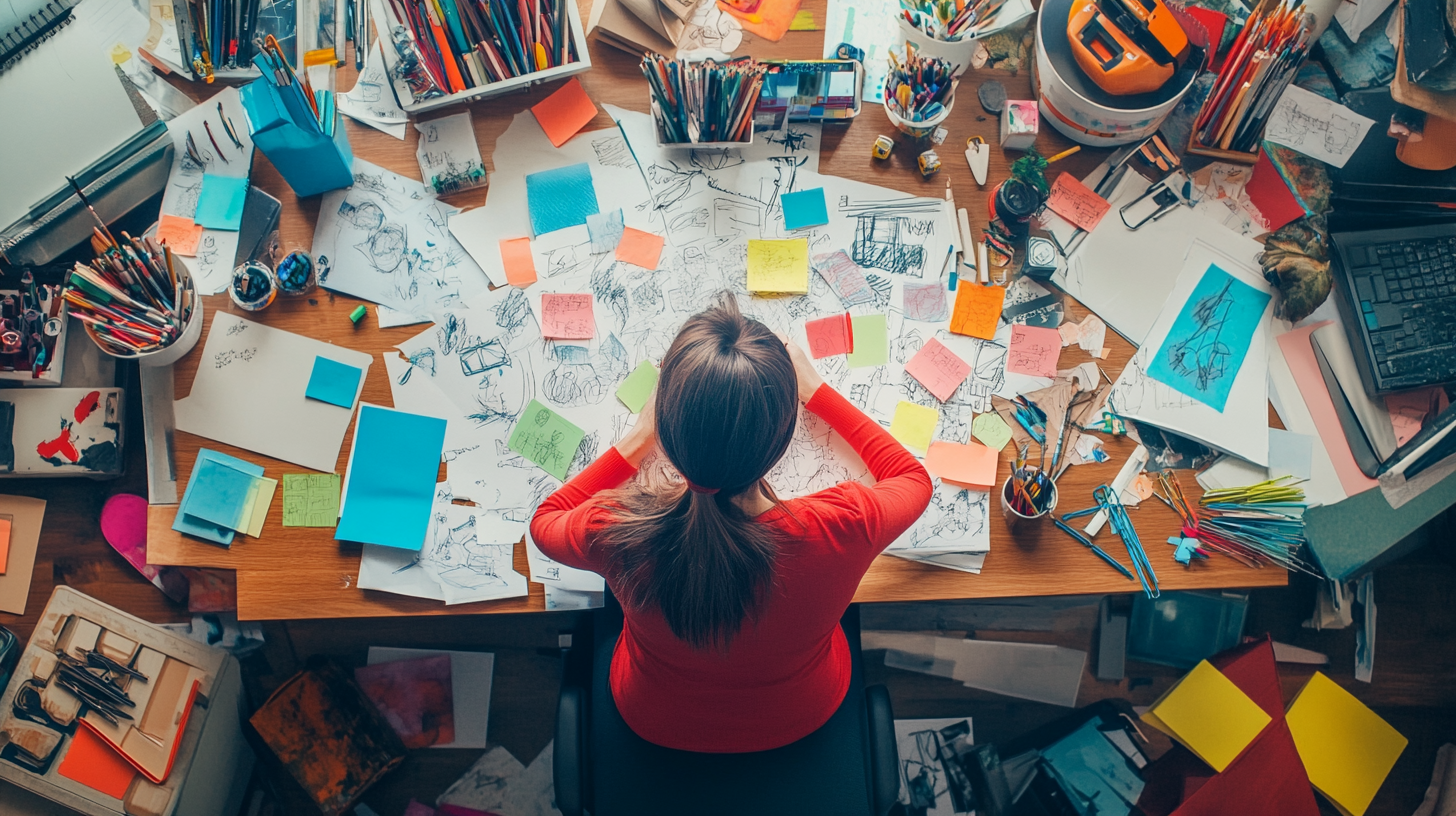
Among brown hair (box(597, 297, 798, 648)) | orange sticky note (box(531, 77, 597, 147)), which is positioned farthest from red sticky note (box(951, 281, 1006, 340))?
orange sticky note (box(531, 77, 597, 147))

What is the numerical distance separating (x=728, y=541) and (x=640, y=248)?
59cm

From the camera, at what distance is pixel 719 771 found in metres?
1.22

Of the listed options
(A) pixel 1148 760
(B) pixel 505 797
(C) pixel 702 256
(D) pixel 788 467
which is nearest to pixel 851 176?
(C) pixel 702 256

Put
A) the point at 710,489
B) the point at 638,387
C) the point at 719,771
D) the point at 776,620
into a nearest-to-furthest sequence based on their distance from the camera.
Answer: the point at 710,489 → the point at 776,620 → the point at 719,771 → the point at 638,387

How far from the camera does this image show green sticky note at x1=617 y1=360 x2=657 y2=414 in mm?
1316

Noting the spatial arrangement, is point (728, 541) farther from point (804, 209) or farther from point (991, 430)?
point (804, 209)

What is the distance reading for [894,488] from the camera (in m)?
1.19

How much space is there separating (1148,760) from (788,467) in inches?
44.8

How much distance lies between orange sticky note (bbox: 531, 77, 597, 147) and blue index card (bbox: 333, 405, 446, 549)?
0.54 metres

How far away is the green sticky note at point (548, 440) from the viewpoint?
1306mm

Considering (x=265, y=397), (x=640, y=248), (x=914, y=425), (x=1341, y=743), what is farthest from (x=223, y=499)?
(x=1341, y=743)

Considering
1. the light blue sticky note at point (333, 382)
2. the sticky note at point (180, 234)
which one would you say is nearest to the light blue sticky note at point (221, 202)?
the sticky note at point (180, 234)

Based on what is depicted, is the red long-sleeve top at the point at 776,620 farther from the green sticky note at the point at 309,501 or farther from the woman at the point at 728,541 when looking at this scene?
the green sticky note at the point at 309,501

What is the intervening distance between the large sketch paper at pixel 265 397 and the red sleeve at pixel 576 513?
387 millimetres
